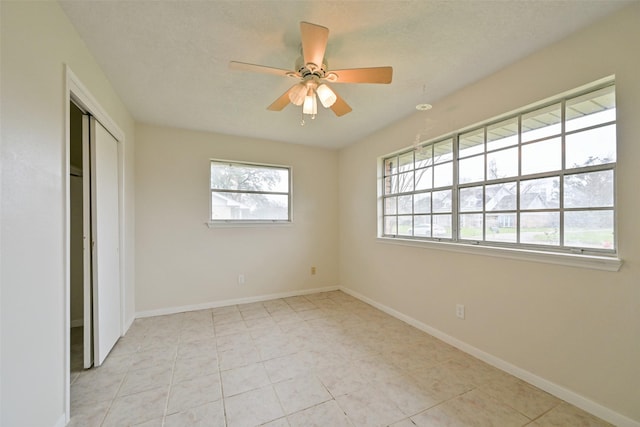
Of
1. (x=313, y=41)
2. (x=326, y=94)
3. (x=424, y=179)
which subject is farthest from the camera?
(x=424, y=179)

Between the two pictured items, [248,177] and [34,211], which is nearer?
[34,211]

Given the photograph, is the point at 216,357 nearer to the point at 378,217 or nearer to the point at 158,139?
the point at 378,217

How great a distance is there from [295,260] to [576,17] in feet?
12.5

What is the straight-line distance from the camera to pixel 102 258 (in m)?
2.29

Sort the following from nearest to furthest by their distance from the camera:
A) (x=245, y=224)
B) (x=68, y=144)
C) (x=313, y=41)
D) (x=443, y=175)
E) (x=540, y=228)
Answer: (x=313, y=41) < (x=68, y=144) < (x=540, y=228) < (x=443, y=175) < (x=245, y=224)

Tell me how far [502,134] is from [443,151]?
588 millimetres

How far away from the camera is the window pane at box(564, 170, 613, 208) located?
1679 millimetres

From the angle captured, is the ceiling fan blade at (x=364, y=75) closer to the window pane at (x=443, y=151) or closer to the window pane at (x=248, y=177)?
the window pane at (x=443, y=151)

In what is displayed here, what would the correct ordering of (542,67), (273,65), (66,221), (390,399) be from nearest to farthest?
1. (66,221)
2. (390,399)
3. (542,67)
4. (273,65)

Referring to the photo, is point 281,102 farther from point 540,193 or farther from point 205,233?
point 205,233

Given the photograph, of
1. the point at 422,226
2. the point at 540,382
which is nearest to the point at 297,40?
the point at 422,226

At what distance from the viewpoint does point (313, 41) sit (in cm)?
148

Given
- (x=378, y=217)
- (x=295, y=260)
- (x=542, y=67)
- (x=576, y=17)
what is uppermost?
(x=576, y=17)

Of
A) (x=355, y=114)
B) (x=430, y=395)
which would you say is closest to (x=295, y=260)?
(x=355, y=114)
